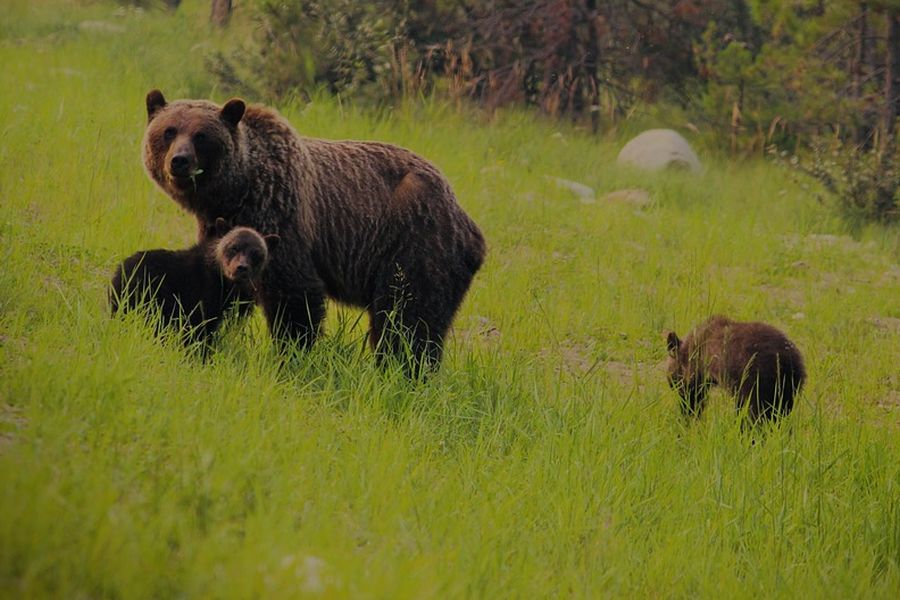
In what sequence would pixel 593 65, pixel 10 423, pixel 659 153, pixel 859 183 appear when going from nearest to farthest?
pixel 10 423, pixel 859 183, pixel 659 153, pixel 593 65

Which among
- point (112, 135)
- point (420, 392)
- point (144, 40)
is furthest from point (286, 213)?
point (144, 40)

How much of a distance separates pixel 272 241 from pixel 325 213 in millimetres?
617

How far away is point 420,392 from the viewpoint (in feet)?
21.0

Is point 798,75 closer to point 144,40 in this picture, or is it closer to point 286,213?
point 144,40

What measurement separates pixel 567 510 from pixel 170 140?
2.82 meters

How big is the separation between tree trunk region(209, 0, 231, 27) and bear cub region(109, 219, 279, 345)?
39.0ft

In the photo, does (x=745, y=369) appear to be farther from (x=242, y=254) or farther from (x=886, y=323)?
(x=886, y=323)

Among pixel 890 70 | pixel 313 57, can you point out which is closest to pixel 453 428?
pixel 313 57

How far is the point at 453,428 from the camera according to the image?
20.0 feet

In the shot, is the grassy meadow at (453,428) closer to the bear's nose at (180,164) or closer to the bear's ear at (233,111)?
the bear's nose at (180,164)

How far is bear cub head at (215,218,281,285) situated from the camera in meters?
5.80

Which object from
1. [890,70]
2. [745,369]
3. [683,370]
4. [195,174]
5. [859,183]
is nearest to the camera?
[195,174]

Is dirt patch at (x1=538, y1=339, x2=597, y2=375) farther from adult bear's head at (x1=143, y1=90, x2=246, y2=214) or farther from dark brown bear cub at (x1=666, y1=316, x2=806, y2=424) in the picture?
adult bear's head at (x1=143, y1=90, x2=246, y2=214)

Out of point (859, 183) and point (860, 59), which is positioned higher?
point (860, 59)
